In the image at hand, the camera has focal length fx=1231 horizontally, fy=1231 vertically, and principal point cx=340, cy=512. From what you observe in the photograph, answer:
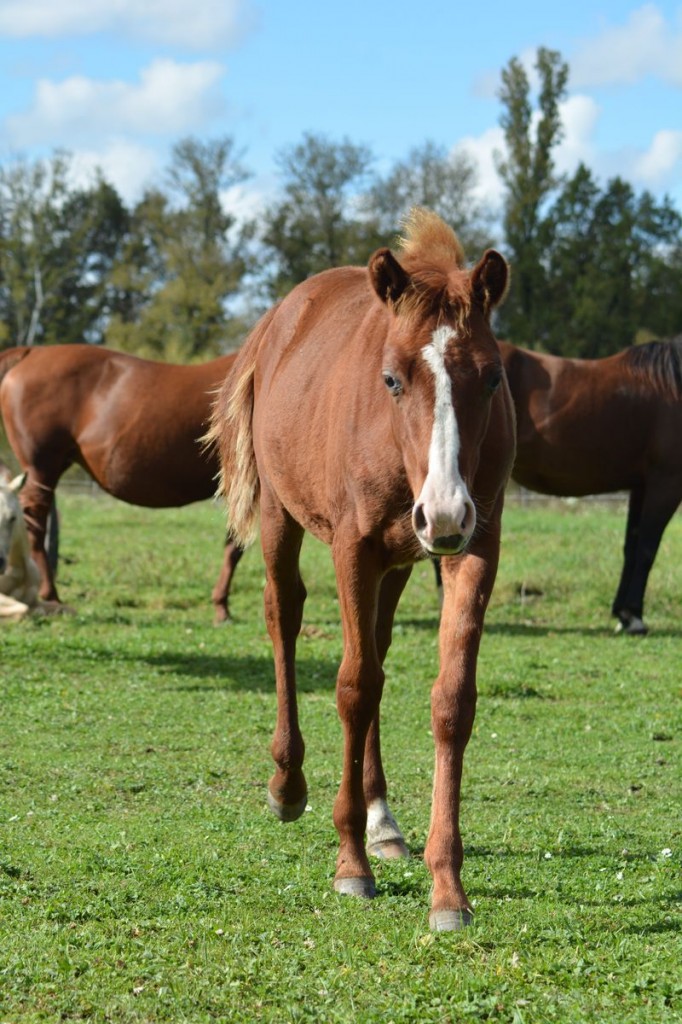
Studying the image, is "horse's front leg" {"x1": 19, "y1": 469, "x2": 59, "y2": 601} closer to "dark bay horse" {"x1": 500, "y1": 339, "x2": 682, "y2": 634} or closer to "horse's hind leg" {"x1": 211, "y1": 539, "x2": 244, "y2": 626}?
"horse's hind leg" {"x1": 211, "y1": 539, "x2": 244, "y2": 626}

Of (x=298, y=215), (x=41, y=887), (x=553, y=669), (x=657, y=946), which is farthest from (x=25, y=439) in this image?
(x=298, y=215)

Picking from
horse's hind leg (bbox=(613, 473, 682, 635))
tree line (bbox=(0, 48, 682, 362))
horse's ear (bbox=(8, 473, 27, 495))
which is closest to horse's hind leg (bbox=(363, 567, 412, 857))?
horse's ear (bbox=(8, 473, 27, 495))

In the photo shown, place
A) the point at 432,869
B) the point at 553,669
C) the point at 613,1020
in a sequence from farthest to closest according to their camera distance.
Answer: the point at 553,669
the point at 432,869
the point at 613,1020

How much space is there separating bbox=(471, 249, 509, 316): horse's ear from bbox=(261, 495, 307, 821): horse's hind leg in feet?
5.70

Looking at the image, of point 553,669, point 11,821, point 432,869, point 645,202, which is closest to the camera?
point 432,869

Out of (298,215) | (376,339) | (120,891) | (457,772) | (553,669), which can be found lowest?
(553,669)

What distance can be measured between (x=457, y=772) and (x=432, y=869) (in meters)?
0.31

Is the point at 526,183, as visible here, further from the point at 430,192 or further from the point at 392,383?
the point at 392,383

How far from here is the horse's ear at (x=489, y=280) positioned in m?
3.78

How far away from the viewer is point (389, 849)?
4648 mm

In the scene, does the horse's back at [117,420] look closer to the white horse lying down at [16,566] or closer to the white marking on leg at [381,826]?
the white horse lying down at [16,566]

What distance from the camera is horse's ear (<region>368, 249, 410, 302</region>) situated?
378cm

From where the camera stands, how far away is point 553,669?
9219 millimetres

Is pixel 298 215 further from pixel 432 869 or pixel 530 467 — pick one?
pixel 432 869
